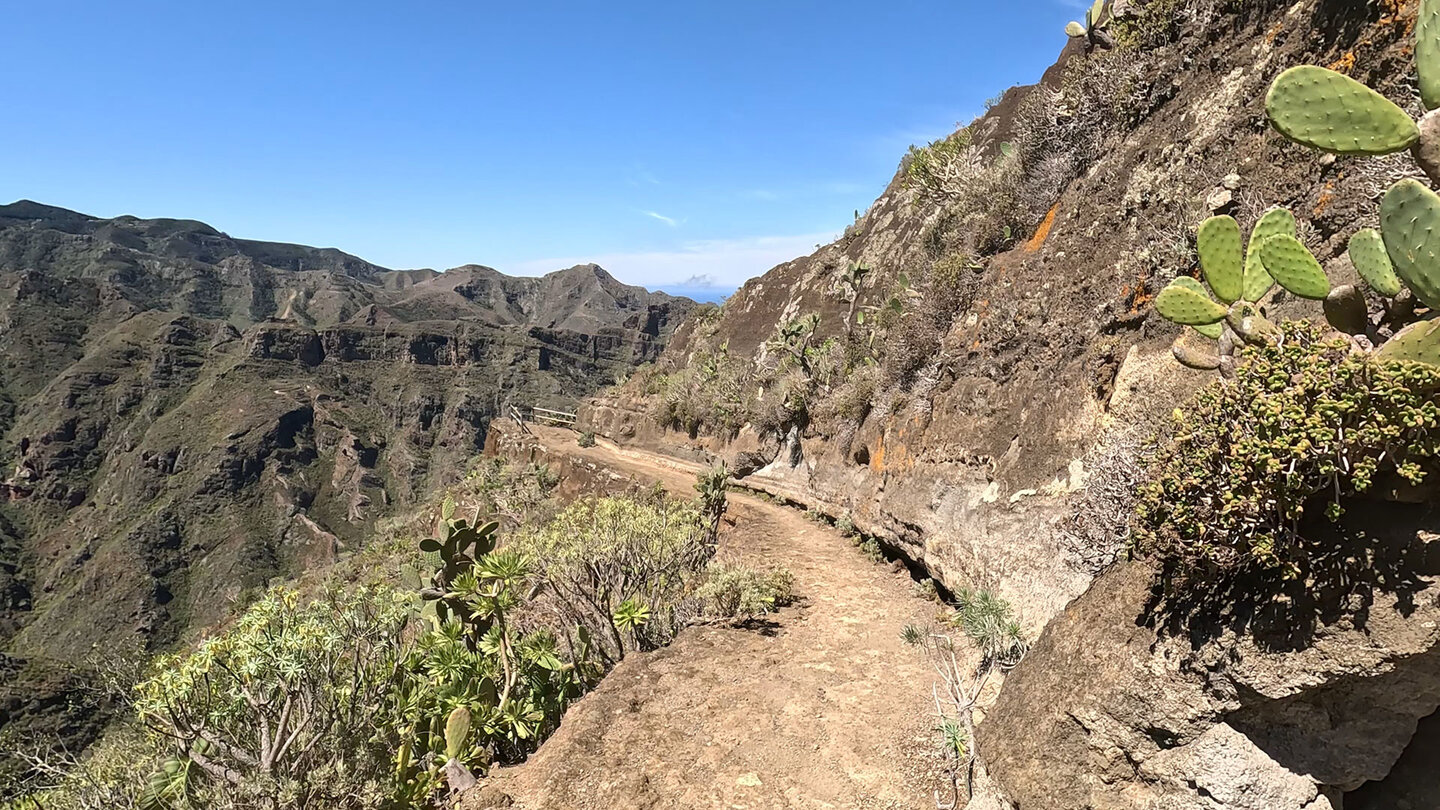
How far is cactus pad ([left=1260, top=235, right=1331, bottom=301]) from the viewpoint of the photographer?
10.2 ft

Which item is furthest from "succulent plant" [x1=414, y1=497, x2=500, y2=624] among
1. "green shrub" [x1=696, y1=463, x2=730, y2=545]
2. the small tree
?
"green shrub" [x1=696, y1=463, x2=730, y2=545]

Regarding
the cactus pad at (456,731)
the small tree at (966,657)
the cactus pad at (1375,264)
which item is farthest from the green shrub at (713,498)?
the cactus pad at (1375,264)

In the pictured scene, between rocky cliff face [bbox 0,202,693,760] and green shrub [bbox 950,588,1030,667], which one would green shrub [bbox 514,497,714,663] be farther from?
rocky cliff face [bbox 0,202,693,760]

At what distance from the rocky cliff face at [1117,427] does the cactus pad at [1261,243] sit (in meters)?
0.85

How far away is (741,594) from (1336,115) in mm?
7146

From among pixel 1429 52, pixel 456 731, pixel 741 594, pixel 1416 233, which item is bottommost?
pixel 456 731

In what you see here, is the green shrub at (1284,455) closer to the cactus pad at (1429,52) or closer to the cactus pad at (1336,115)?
the cactus pad at (1336,115)

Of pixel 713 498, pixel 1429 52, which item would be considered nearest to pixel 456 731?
pixel 1429 52

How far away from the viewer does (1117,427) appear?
5.42m

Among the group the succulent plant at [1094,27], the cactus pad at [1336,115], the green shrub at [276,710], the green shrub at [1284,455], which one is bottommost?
the green shrub at [276,710]

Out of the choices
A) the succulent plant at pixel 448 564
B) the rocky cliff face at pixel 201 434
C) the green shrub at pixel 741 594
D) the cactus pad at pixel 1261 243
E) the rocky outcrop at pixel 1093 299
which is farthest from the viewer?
the rocky cliff face at pixel 201 434

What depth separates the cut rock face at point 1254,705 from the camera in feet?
8.07

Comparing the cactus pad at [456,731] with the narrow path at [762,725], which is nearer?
the narrow path at [762,725]

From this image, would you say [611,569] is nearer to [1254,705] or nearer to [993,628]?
A: [993,628]
